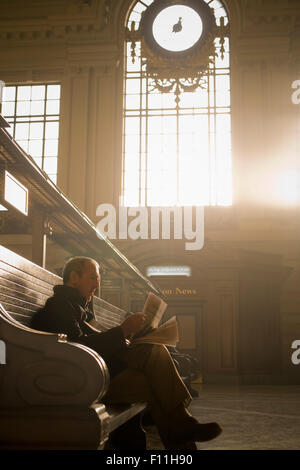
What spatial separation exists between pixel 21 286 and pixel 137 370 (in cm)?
73

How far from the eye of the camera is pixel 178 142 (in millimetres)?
15664

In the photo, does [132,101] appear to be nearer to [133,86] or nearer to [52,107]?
[133,86]

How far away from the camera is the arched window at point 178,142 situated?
1525cm

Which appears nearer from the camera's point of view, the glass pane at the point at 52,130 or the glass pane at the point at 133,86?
the glass pane at the point at 52,130

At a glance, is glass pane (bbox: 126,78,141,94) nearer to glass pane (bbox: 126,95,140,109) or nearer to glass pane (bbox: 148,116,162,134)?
glass pane (bbox: 126,95,140,109)

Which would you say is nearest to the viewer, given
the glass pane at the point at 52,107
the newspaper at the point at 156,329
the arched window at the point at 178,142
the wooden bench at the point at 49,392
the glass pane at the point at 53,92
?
the wooden bench at the point at 49,392

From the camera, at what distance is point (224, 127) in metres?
15.6

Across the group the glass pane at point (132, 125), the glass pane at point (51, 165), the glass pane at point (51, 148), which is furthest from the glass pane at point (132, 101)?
the glass pane at point (51, 165)

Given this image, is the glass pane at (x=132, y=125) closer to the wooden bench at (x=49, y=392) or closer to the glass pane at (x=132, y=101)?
the glass pane at (x=132, y=101)

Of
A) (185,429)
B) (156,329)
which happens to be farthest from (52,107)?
(185,429)

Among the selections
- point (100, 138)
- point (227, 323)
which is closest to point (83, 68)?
point (100, 138)

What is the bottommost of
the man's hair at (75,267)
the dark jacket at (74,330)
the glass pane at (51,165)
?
the dark jacket at (74,330)
